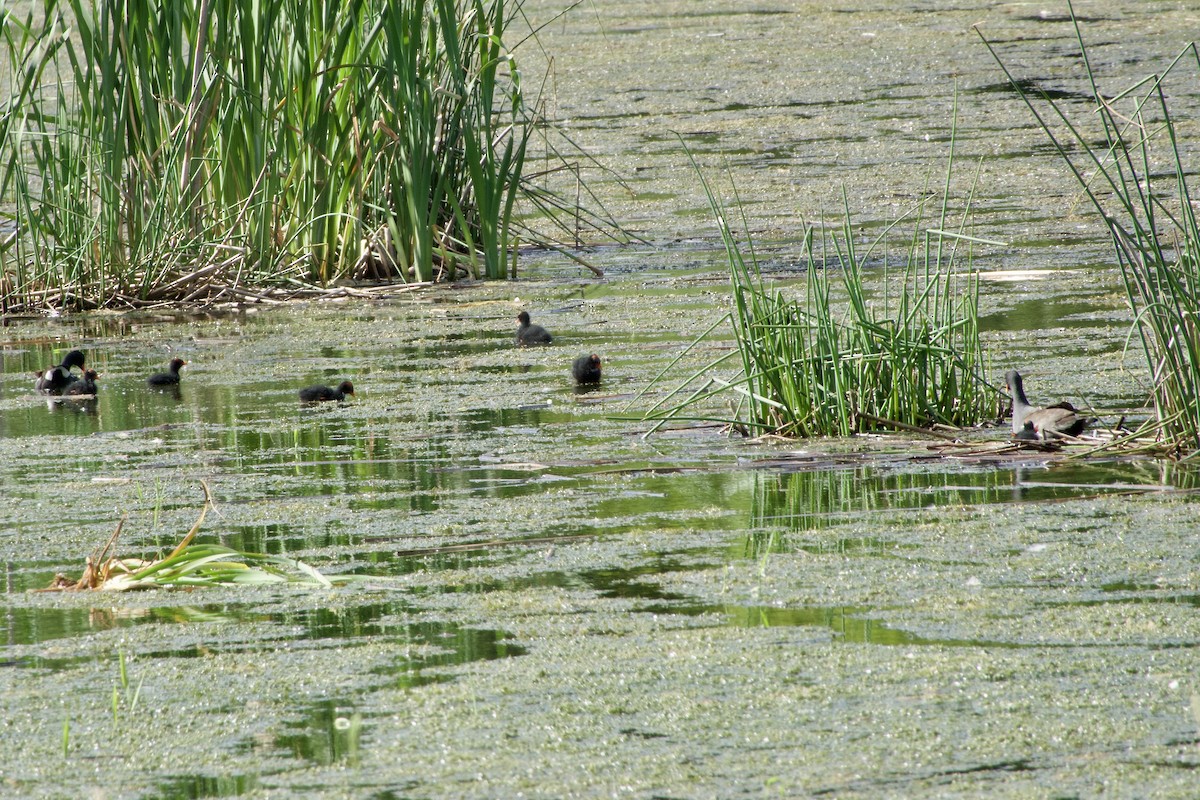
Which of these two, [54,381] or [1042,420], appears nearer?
[1042,420]

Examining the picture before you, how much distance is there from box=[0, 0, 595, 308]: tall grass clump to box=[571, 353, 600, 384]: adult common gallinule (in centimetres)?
235

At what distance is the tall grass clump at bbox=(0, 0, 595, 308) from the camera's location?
8461 mm

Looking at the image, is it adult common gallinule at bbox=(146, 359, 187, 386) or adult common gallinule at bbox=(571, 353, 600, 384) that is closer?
adult common gallinule at bbox=(571, 353, 600, 384)

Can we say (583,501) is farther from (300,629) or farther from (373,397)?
(373,397)

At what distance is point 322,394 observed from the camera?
250 inches

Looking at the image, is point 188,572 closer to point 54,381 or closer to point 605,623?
point 605,623

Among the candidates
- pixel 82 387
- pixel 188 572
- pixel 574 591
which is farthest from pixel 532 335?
pixel 574 591

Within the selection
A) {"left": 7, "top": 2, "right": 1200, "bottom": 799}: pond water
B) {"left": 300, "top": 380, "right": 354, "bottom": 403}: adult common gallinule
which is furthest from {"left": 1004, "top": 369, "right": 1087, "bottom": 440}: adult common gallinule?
{"left": 300, "top": 380, "right": 354, "bottom": 403}: adult common gallinule

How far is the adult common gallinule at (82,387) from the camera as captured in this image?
22.4ft

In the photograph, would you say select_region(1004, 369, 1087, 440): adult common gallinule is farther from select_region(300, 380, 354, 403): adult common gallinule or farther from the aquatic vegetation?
select_region(300, 380, 354, 403): adult common gallinule

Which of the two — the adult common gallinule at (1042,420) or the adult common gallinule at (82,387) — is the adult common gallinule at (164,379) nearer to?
the adult common gallinule at (82,387)

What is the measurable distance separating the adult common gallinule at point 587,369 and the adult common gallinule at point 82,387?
188cm

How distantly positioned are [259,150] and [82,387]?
238 cm

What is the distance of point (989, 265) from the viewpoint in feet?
28.3
